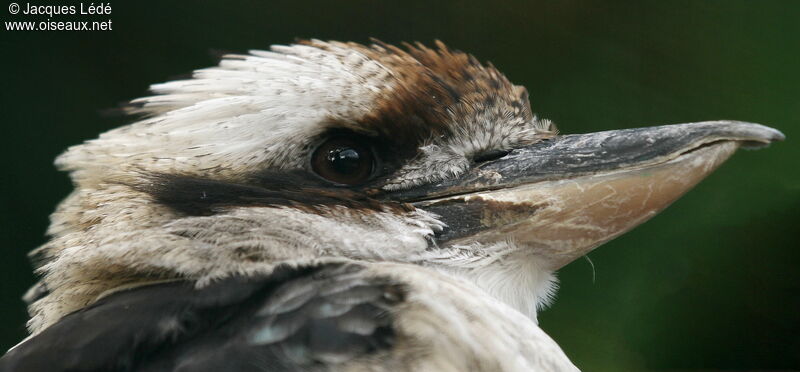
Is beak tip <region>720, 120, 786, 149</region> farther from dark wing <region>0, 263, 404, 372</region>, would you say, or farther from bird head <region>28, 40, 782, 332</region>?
dark wing <region>0, 263, 404, 372</region>

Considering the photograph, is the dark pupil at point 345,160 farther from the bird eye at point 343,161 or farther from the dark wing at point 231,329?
the dark wing at point 231,329

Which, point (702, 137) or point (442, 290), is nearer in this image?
point (442, 290)

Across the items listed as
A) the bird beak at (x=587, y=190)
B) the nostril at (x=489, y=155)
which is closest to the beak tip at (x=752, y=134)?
the bird beak at (x=587, y=190)

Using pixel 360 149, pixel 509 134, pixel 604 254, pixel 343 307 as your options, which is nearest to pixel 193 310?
pixel 343 307

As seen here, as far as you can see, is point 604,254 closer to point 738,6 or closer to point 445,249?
point 738,6

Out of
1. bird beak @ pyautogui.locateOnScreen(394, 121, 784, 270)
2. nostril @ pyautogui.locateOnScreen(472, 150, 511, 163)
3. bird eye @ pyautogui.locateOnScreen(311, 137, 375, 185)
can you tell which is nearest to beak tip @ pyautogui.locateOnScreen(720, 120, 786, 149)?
bird beak @ pyautogui.locateOnScreen(394, 121, 784, 270)
